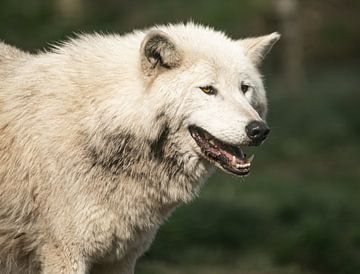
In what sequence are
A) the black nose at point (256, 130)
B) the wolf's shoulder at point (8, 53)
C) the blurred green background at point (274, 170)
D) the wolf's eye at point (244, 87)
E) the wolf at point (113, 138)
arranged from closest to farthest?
the black nose at point (256, 130), the wolf at point (113, 138), the wolf's eye at point (244, 87), the wolf's shoulder at point (8, 53), the blurred green background at point (274, 170)

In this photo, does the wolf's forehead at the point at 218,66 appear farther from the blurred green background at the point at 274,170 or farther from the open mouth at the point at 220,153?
the blurred green background at the point at 274,170

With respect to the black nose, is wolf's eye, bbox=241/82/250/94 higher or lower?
higher

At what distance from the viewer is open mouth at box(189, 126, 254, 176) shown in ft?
18.3

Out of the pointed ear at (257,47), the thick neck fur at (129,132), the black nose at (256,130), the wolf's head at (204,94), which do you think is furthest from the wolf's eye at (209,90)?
the pointed ear at (257,47)

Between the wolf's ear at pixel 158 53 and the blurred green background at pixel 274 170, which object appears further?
the blurred green background at pixel 274 170

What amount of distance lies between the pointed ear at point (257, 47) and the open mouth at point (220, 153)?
69cm

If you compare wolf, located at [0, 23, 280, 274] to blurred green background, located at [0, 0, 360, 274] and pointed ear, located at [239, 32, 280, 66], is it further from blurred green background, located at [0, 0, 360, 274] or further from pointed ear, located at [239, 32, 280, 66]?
blurred green background, located at [0, 0, 360, 274]

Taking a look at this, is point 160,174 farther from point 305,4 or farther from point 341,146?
point 305,4

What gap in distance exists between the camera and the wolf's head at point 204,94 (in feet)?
17.8

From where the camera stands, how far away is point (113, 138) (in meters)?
5.61

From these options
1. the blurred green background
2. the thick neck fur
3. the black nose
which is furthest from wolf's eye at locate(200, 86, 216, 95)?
the blurred green background

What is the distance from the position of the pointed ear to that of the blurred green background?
3208 mm

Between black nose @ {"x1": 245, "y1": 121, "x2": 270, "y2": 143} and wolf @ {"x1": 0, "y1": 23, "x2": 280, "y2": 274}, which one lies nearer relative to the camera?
black nose @ {"x1": 245, "y1": 121, "x2": 270, "y2": 143}

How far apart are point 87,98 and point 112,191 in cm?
59
